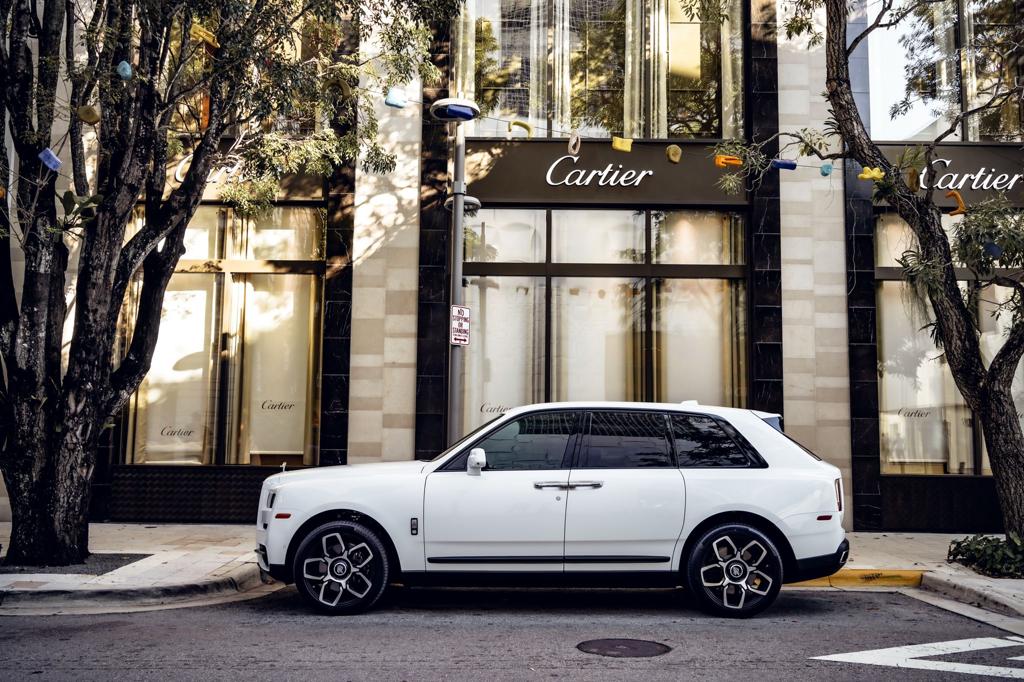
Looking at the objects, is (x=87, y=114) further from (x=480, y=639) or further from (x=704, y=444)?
(x=704, y=444)

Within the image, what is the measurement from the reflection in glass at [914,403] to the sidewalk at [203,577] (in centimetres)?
138

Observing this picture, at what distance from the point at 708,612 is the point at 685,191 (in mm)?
7305

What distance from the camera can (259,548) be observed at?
24.4 feet

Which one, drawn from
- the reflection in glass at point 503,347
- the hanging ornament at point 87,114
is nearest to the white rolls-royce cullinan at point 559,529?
the hanging ornament at point 87,114

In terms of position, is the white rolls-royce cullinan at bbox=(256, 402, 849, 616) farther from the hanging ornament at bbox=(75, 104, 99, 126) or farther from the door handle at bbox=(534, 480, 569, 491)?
the hanging ornament at bbox=(75, 104, 99, 126)

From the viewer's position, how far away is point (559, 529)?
7.10 metres

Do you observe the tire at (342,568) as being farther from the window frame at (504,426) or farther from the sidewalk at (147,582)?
the sidewalk at (147,582)

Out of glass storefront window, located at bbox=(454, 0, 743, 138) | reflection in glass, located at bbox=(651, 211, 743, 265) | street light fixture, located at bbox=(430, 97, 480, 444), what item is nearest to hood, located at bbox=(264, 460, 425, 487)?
street light fixture, located at bbox=(430, 97, 480, 444)

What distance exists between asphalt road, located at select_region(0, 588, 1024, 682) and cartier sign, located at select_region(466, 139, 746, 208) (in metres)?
6.50

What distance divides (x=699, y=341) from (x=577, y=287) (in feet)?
6.50

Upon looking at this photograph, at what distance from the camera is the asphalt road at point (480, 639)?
216 inches

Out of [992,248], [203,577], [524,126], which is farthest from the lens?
[524,126]

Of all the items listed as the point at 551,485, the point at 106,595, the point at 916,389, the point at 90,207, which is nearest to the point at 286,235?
the point at 90,207

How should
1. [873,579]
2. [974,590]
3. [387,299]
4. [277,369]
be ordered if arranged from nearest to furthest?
1. [974,590]
2. [873,579]
3. [387,299]
4. [277,369]
